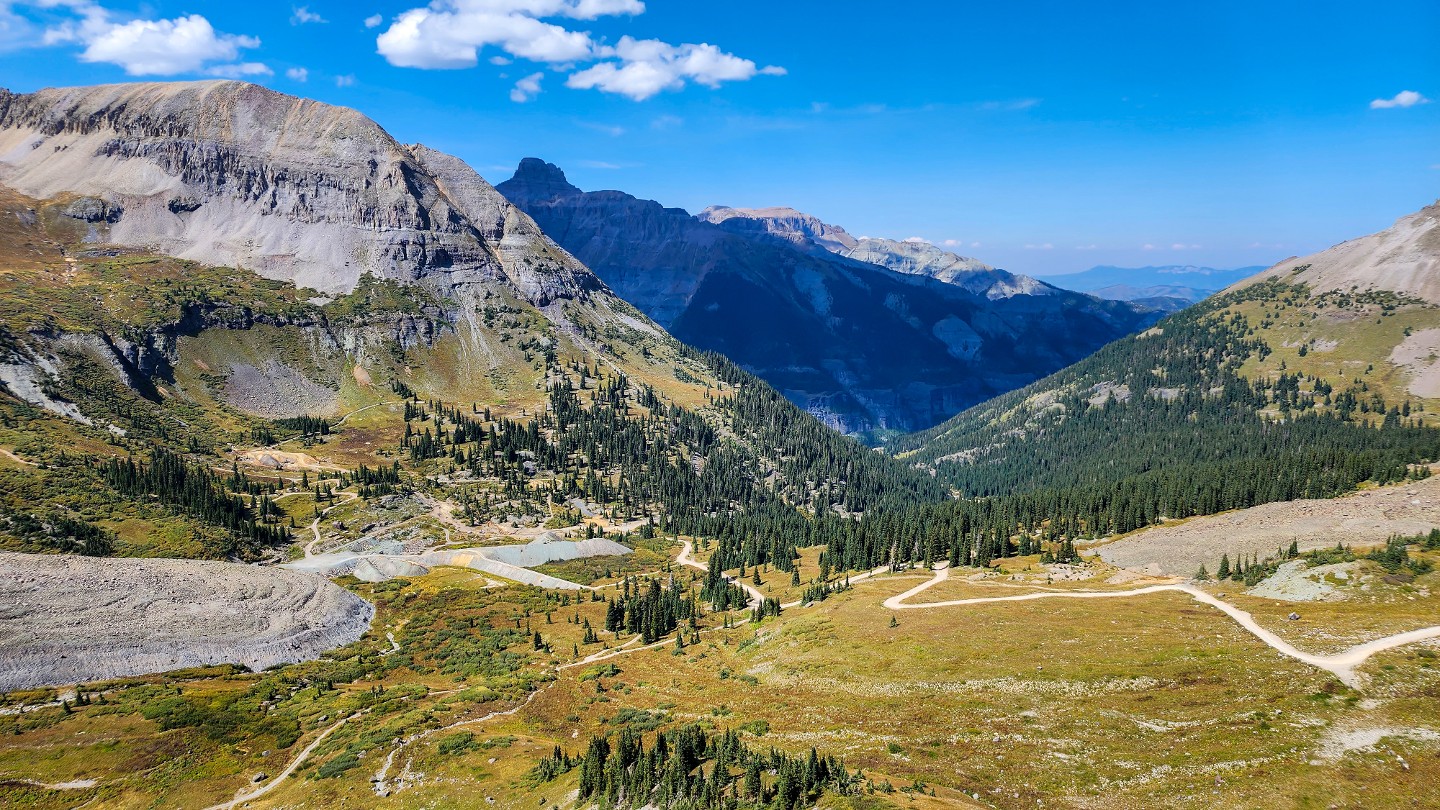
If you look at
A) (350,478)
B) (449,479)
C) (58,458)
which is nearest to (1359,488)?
(449,479)

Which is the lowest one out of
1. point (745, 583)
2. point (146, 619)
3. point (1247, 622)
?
point (745, 583)

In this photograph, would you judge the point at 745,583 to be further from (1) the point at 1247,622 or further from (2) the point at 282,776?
(2) the point at 282,776

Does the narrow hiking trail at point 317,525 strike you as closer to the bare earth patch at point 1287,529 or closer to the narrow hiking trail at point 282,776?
the narrow hiking trail at point 282,776

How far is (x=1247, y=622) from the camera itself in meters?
70.4

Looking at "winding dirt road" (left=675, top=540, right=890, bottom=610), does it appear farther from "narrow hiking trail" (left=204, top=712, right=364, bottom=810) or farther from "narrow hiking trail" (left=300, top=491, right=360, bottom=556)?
"narrow hiking trail" (left=300, top=491, right=360, bottom=556)

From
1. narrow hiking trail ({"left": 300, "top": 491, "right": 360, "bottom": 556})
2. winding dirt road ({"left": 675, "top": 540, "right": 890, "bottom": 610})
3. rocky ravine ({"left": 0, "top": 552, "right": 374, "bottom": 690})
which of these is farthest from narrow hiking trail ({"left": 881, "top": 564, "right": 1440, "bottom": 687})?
narrow hiking trail ({"left": 300, "top": 491, "right": 360, "bottom": 556})

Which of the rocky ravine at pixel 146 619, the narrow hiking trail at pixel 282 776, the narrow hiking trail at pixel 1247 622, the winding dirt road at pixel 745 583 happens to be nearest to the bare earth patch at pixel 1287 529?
the narrow hiking trail at pixel 1247 622

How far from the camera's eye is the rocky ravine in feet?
238

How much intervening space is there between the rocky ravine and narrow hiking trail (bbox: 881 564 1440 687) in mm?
85107

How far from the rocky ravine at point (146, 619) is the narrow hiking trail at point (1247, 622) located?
279 feet

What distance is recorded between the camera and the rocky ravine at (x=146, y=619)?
7269cm

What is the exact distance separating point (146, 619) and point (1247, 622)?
127m

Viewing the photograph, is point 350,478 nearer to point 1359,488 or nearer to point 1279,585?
point 1279,585

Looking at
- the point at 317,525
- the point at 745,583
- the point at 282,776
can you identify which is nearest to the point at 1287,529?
the point at 745,583
